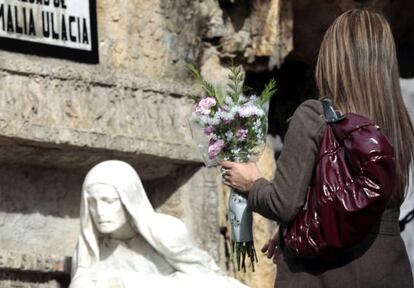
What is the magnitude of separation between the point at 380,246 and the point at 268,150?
11.7ft

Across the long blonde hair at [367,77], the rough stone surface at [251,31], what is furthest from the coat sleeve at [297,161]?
the rough stone surface at [251,31]

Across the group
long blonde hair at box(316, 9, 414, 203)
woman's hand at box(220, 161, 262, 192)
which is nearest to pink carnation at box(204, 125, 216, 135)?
woman's hand at box(220, 161, 262, 192)

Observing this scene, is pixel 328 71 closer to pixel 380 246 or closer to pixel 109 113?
pixel 380 246

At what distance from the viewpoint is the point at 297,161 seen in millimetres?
6008

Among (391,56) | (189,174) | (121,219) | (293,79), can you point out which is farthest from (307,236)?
(293,79)

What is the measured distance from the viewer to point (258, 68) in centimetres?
952

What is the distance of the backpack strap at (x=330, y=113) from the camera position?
5996 millimetres

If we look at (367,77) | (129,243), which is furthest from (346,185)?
(129,243)

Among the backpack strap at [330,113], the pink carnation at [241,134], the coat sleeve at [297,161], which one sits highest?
the pink carnation at [241,134]

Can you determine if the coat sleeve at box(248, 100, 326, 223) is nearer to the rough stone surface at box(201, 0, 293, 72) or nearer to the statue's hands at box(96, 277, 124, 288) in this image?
the statue's hands at box(96, 277, 124, 288)

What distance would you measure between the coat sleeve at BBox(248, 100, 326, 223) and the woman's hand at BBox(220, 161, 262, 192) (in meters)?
0.26

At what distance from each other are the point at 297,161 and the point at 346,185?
0.17m

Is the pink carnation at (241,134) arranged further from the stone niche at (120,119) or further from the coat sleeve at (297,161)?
the stone niche at (120,119)

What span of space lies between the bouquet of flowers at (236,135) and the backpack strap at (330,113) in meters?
0.62
